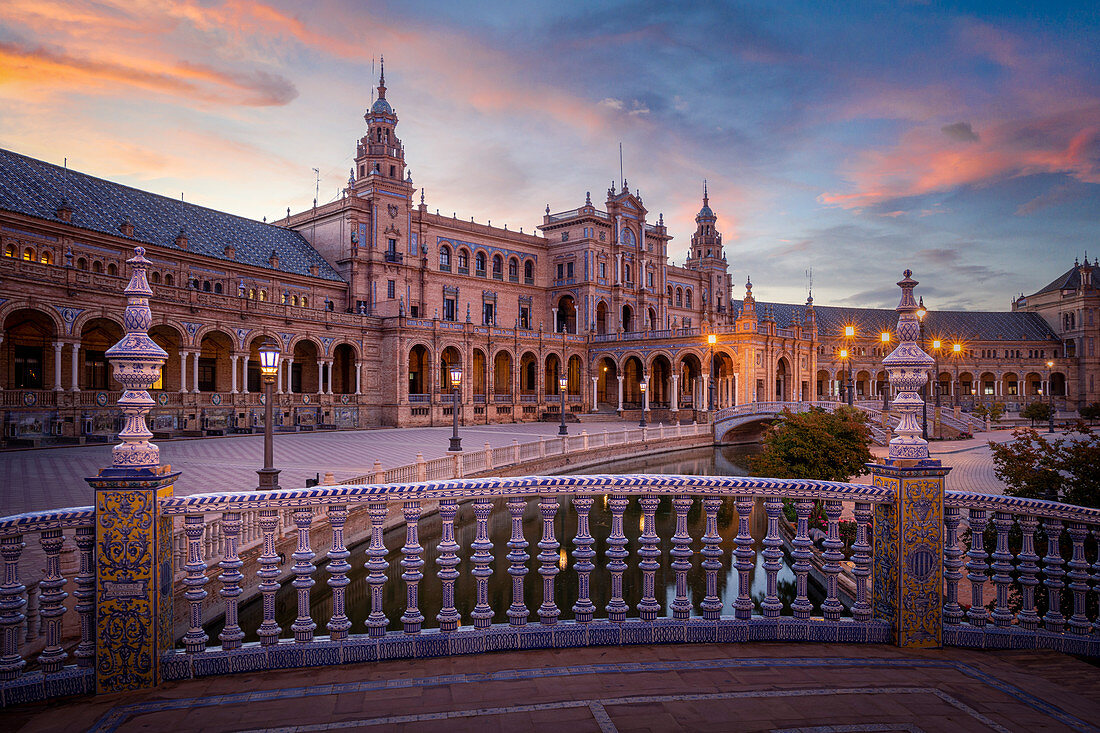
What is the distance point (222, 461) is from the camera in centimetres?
1980

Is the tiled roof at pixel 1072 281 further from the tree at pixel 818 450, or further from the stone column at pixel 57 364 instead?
the stone column at pixel 57 364

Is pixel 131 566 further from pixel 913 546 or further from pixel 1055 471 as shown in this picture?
pixel 1055 471

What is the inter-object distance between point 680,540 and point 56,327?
94.4ft

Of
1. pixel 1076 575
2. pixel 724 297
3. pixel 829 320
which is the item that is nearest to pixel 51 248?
pixel 1076 575

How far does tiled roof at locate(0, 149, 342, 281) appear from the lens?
94.2 feet

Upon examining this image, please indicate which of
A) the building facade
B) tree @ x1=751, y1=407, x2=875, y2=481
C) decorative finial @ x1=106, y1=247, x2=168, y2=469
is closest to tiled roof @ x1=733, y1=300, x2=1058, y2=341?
the building facade

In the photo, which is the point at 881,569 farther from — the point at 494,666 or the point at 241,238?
the point at 241,238

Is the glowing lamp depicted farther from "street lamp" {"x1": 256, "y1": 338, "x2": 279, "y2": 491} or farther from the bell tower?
the bell tower

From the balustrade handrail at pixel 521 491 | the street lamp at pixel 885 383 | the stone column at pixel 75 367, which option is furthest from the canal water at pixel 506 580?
the stone column at pixel 75 367

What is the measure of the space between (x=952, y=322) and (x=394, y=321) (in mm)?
71743

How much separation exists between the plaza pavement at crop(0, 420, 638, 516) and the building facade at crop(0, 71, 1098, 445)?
3.95m

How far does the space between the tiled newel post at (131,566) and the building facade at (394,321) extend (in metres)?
25.5

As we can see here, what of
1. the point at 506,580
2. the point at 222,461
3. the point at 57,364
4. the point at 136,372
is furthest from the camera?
the point at 57,364

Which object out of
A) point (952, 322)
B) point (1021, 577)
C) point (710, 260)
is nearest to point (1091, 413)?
point (952, 322)
